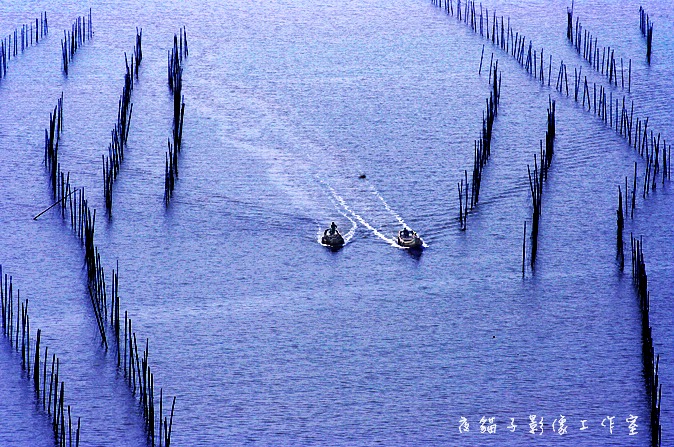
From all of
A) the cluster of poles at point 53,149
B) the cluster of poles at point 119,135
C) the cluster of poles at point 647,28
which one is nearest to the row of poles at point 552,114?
the cluster of poles at point 647,28

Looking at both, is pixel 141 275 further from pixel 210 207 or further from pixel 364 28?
pixel 364 28

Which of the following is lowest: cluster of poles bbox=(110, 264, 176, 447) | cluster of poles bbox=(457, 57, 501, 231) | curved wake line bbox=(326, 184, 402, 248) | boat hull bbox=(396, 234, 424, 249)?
cluster of poles bbox=(110, 264, 176, 447)

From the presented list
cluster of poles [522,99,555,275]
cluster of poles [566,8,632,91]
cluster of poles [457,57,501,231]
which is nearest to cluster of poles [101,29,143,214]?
cluster of poles [457,57,501,231]

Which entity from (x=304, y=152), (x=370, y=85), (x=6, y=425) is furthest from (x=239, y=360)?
(x=370, y=85)

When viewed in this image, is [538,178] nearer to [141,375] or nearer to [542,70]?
[542,70]

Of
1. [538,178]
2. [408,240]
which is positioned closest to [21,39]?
[538,178]

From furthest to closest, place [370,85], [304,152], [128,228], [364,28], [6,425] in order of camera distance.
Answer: [364,28] → [370,85] → [304,152] → [128,228] → [6,425]

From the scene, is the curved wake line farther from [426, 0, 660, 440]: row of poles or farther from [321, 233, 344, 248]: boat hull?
[426, 0, 660, 440]: row of poles

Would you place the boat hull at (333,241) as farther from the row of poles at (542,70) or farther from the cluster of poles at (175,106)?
the row of poles at (542,70)
